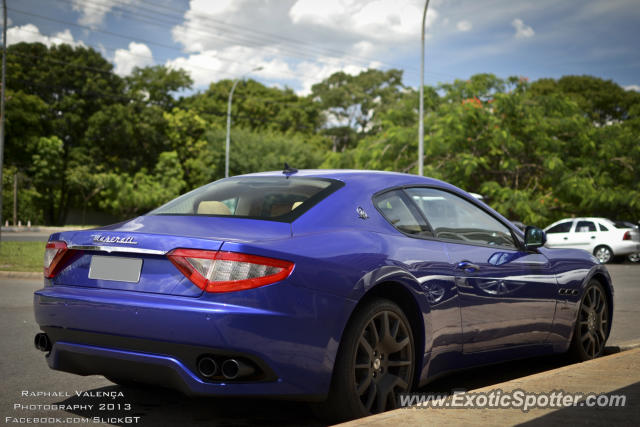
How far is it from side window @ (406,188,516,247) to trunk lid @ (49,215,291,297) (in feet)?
4.41

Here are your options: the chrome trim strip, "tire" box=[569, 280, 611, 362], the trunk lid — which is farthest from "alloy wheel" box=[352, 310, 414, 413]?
"tire" box=[569, 280, 611, 362]

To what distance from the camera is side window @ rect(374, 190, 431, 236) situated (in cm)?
454

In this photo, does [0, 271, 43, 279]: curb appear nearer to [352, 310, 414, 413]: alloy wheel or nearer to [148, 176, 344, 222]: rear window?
[148, 176, 344, 222]: rear window

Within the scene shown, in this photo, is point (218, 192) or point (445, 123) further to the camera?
point (445, 123)

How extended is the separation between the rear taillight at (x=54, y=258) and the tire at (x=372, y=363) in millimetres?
1593

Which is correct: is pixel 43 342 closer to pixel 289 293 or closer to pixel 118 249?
pixel 118 249

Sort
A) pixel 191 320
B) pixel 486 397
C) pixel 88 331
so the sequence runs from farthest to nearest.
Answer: pixel 486 397
pixel 88 331
pixel 191 320

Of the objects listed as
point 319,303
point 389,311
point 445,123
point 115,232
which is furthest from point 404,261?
point 445,123

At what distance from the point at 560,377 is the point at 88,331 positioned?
9.20ft

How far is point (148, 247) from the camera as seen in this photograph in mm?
3746

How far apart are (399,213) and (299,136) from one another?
58006mm

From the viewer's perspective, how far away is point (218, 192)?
4887 millimetres

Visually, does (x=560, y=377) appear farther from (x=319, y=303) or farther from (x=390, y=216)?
(x=319, y=303)

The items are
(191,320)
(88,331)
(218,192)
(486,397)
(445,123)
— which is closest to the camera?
(191,320)
